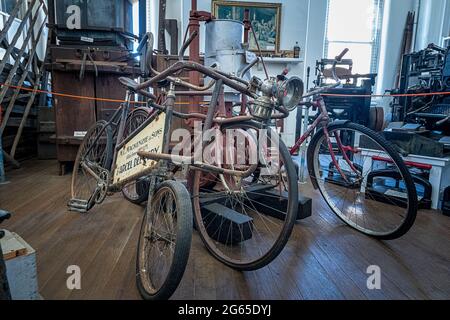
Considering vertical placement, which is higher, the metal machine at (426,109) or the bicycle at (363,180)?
the metal machine at (426,109)

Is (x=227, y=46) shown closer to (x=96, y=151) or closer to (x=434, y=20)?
(x=96, y=151)

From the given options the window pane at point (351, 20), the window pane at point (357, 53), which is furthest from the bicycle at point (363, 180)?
the window pane at point (351, 20)

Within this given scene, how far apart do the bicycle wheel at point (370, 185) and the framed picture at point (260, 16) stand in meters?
3.24

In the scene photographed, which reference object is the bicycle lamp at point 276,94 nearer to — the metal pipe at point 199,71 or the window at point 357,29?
the metal pipe at point 199,71

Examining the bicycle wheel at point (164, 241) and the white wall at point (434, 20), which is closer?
the bicycle wheel at point (164, 241)

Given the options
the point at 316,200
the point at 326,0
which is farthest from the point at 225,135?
the point at 326,0

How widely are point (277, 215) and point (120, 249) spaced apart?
3.29ft

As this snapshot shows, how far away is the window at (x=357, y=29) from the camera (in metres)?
5.44

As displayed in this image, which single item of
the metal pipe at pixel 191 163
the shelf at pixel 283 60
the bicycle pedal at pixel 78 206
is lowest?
the bicycle pedal at pixel 78 206

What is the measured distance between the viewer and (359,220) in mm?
2010

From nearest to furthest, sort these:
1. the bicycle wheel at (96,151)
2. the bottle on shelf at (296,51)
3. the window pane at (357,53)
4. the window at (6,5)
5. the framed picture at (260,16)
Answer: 1. the bicycle wheel at (96,151)
2. the window at (6,5)
3. the framed picture at (260,16)
4. the bottle on shelf at (296,51)
5. the window pane at (357,53)

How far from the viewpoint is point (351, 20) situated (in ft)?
18.2

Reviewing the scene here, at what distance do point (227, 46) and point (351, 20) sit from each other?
4.21m
